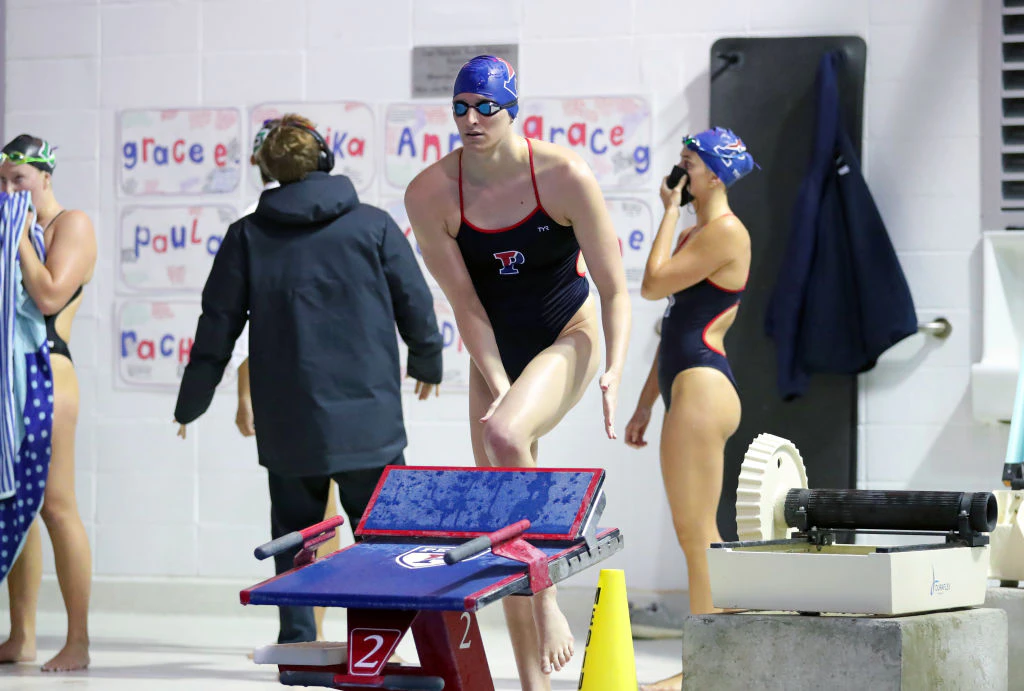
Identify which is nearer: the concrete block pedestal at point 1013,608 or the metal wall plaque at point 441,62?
the concrete block pedestal at point 1013,608

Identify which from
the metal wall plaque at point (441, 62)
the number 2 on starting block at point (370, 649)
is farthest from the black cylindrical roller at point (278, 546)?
the metal wall plaque at point (441, 62)

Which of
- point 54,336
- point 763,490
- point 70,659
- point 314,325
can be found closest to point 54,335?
point 54,336

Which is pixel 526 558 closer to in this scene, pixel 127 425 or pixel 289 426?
pixel 289 426

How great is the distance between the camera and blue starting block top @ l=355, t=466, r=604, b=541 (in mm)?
2578

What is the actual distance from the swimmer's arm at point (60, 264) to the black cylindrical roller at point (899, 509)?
8.87 ft

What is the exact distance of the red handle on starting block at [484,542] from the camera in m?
2.23

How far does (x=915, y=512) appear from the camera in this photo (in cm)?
321

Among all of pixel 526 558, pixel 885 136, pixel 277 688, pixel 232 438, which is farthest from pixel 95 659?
pixel 885 136

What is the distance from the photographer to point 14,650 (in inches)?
189

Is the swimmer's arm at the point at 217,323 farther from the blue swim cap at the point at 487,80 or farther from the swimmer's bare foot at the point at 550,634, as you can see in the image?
the swimmer's bare foot at the point at 550,634

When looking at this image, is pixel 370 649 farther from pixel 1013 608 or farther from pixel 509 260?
pixel 1013 608

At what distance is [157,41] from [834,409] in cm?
353

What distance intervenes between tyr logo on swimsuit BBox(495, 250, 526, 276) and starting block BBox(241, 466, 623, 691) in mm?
791

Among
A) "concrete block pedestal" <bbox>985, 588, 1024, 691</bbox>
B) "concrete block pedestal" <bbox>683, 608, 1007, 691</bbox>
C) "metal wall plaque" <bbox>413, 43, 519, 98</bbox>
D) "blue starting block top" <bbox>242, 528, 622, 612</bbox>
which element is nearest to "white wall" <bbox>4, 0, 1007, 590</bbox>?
"metal wall plaque" <bbox>413, 43, 519, 98</bbox>
